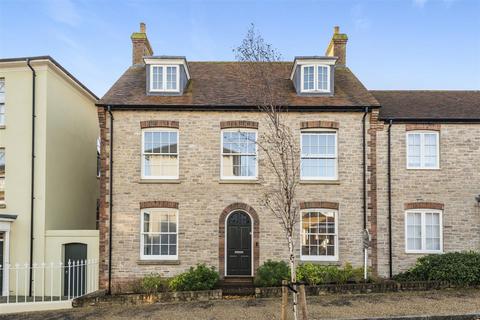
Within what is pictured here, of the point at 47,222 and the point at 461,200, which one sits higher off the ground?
the point at 461,200

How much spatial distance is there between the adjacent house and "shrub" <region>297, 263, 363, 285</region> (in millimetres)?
7767

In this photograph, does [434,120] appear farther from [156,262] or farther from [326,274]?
[156,262]

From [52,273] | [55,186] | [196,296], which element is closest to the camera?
[196,296]

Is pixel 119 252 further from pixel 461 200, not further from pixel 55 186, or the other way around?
pixel 461 200

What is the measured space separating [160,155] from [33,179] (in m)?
4.98

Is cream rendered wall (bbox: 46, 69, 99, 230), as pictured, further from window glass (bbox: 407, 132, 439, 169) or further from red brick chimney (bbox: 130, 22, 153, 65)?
window glass (bbox: 407, 132, 439, 169)

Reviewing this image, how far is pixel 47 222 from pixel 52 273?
219cm

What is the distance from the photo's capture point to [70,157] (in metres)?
17.5

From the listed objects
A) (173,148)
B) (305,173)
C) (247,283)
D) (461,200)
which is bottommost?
(247,283)

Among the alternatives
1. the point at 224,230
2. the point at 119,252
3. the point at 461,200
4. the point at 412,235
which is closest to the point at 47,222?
the point at 119,252

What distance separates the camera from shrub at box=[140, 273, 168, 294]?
543 inches

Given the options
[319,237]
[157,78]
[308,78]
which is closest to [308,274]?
[319,237]

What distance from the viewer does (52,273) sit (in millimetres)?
14133

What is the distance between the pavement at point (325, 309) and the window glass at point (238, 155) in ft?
15.3
